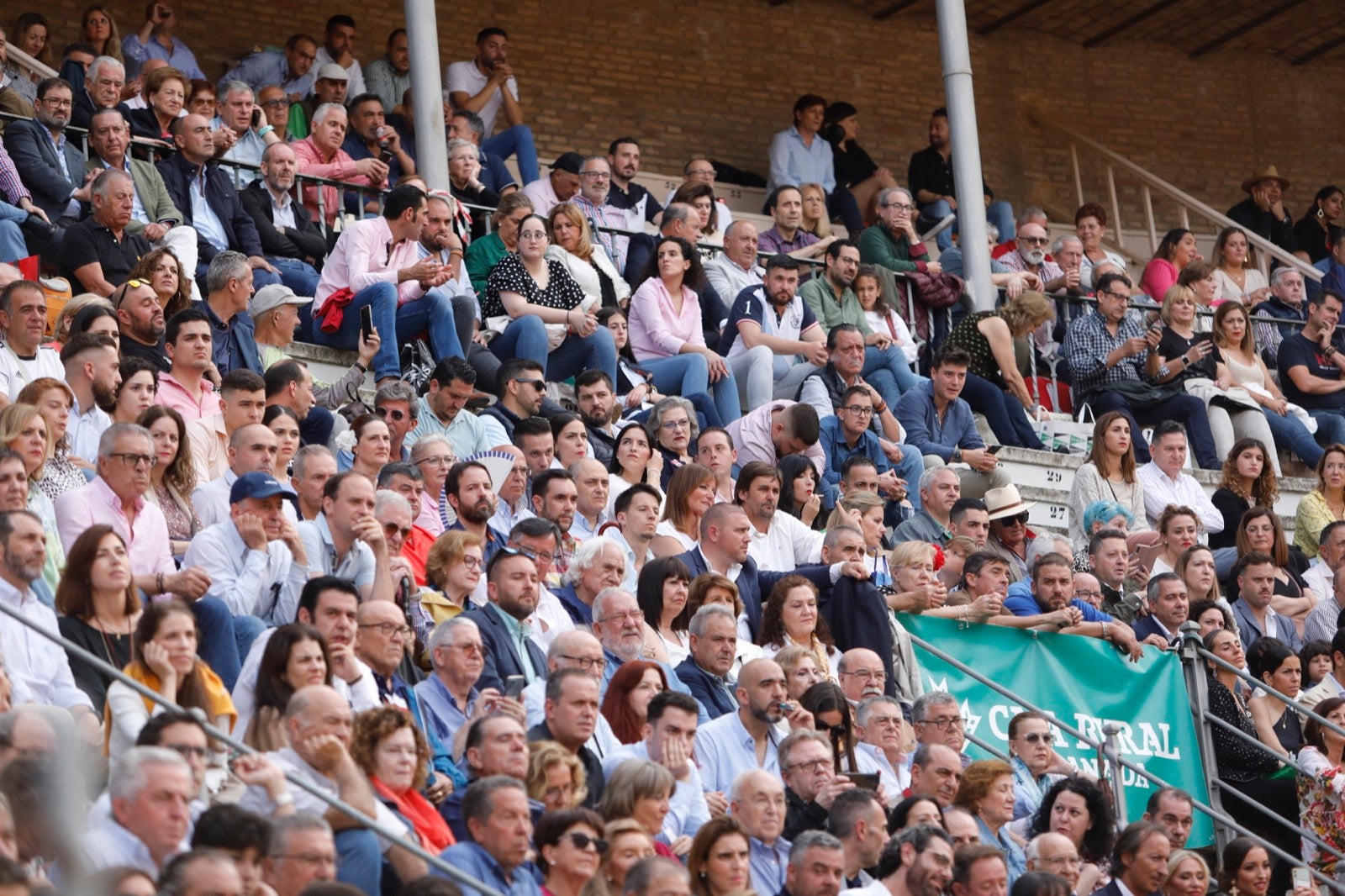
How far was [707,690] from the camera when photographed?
335 inches

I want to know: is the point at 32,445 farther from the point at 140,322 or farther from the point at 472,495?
the point at 140,322

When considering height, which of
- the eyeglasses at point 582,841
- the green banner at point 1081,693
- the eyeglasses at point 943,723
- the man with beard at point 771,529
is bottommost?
the green banner at point 1081,693

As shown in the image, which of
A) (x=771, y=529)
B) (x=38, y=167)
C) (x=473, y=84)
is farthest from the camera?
(x=473, y=84)

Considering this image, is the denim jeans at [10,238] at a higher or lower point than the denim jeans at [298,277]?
higher

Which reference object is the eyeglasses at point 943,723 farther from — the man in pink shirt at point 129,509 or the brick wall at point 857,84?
the brick wall at point 857,84

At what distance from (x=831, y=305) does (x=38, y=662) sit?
22.7 feet

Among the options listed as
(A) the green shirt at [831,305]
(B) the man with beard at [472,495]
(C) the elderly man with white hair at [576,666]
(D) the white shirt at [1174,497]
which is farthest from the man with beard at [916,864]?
(A) the green shirt at [831,305]

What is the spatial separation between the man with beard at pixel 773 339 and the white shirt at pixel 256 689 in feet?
16.4

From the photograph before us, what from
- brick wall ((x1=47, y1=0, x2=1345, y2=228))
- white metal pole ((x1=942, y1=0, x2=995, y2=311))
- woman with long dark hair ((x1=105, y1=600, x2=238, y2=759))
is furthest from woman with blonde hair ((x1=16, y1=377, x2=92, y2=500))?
brick wall ((x1=47, y1=0, x2=1345, y2=228))

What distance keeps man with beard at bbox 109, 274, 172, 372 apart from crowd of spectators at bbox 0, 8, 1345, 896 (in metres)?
0.01

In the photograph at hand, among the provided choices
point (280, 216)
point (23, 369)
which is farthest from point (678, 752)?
point (280, 216)

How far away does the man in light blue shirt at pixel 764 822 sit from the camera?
7.43 metres

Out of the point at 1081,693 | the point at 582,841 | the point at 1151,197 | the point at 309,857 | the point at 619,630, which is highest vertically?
the point at 309,857

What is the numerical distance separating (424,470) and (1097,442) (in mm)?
4261
